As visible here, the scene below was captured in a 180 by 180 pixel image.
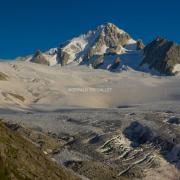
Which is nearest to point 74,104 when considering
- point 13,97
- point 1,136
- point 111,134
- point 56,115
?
point 13,97

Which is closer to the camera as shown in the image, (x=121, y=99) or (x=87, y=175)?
(x=87, y=175)

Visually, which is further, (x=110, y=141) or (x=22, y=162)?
(x=110, y=141)

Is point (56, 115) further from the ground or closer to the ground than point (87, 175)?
further from the ground

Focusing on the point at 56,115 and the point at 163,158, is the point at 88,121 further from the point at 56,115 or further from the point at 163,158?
the point at 163,158

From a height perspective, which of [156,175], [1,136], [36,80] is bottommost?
[156,175]

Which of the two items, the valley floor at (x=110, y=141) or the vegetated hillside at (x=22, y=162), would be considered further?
the valley floor at (x=110, y=141)

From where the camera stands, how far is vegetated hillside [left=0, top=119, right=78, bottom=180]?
4291cm

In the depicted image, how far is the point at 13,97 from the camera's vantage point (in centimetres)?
15600

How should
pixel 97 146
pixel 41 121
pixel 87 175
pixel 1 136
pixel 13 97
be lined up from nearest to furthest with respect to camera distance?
pixel 1 136 < pixel 87 175 < pixel 97 146 < pixel 41 121 < pixel 13 97

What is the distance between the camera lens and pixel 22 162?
148 ft

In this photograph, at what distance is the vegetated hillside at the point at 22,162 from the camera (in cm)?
4291

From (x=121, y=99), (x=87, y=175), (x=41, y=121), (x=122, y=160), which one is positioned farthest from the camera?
(x=121, y=99)

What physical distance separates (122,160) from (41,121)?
24536 mm

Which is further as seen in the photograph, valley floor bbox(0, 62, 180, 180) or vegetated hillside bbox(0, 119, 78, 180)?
valley floor bbox(0, 62, 180, 180)
